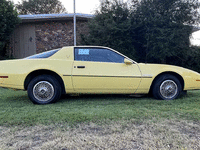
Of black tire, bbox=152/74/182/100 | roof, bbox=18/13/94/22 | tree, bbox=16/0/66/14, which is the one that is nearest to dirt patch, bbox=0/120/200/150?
black tire, bbox=152/74/182/100

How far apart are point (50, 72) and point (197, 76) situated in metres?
3.63

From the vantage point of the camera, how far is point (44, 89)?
3.83 meters

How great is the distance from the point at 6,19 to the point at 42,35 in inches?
100

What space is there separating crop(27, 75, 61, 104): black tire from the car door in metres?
0.45

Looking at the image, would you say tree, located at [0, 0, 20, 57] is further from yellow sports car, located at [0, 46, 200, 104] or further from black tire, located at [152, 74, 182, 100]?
black tire, located at [152, 74, 182, 100]

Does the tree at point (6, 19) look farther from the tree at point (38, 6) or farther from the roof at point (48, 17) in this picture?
the tree at point (38, 6)

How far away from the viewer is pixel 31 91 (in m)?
3.79

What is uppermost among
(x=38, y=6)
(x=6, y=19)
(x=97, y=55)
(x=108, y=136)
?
(x=38, y=6)

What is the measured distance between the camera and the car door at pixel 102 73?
3971 millimetres

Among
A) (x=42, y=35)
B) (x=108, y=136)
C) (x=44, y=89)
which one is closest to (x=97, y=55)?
(x=44, y=89)

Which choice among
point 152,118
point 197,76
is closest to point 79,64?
point 152,118

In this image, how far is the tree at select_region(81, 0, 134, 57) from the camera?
1018cm

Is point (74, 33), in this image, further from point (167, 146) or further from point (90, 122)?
point (167, 146)

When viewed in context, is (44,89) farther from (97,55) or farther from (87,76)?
(97,55)
